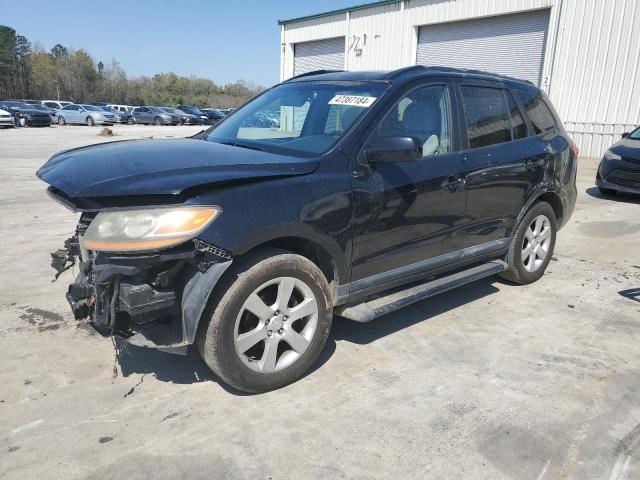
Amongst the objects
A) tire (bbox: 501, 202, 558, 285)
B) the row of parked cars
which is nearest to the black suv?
tire (bbox: 501, 202, 558, 285)

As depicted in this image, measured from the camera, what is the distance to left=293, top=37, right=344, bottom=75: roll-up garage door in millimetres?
23703

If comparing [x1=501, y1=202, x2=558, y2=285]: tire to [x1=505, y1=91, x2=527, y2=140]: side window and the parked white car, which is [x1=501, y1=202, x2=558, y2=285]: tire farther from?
the parked white car

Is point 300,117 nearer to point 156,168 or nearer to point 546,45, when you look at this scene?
point 156,168

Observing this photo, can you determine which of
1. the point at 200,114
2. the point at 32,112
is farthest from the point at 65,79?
the point at 32,112

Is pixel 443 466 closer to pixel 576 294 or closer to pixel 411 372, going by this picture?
pixel 411 372

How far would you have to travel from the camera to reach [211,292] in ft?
8.86

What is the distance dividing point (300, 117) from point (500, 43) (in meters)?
16.6

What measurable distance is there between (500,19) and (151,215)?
60.6 feet

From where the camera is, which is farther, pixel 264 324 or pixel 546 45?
pixel 546 45

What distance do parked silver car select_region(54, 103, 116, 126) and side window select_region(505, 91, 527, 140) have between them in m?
36.0

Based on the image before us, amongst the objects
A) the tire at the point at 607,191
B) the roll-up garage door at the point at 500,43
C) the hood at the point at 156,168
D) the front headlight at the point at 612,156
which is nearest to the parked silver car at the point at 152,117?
the roll-up garage door at the point at 500,43

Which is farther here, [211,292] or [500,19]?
[500,19]

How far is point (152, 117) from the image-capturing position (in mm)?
40000

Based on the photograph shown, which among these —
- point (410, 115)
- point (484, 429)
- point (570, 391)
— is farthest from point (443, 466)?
point (410, 115)
